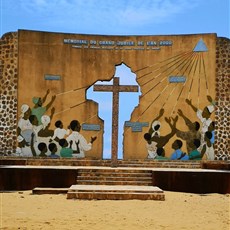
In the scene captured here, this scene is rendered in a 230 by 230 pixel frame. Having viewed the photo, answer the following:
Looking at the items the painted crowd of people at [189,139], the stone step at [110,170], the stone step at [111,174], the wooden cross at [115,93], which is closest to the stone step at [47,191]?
the stone step at [111,174]

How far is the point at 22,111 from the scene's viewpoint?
57.7 feet

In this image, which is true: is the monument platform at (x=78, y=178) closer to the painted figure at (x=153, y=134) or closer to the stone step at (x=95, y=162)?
the stone step at (x=95, y=162)

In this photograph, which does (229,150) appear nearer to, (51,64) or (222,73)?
(222,73)

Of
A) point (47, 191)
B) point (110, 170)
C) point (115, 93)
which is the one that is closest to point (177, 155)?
point (115, 93)

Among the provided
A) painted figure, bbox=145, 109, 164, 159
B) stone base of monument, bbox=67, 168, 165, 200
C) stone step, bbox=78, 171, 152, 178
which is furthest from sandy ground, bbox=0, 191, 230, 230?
painted figure, bbox=145, 109, 164, 159

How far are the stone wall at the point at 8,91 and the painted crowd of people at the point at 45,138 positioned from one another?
1.00ft

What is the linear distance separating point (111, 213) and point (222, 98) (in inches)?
414

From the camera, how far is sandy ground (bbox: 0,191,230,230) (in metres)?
6.95

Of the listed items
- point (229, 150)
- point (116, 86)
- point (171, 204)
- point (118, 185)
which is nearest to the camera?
point (171, 204)

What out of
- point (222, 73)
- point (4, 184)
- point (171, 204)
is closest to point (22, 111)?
point (4, 184)

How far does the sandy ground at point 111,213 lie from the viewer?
6945 mm

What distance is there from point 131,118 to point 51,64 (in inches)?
147

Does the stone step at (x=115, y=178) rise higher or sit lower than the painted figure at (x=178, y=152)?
lower

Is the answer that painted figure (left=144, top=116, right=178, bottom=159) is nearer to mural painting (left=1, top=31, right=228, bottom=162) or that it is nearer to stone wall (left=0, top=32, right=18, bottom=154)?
mural painting (left=1, top=31, right=228, bottom=162)
